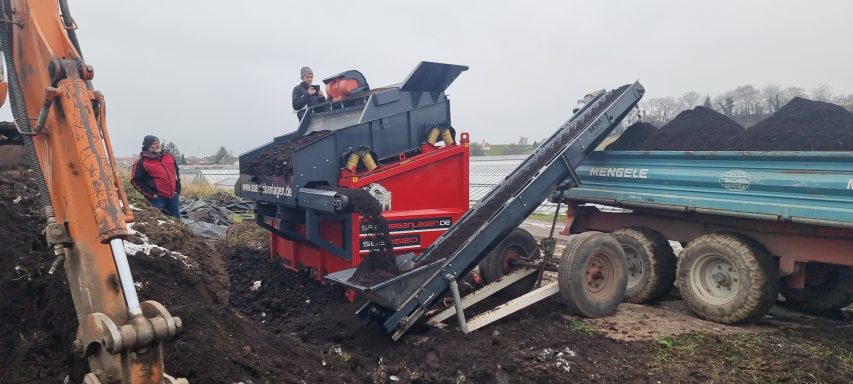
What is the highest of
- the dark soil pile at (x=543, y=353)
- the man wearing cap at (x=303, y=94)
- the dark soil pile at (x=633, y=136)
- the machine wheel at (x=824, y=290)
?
the man wearing cap at (x=303, y=94)

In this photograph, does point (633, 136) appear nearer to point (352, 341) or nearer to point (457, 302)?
point (457, 302)

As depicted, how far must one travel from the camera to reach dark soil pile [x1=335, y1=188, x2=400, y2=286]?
4848 millimetres

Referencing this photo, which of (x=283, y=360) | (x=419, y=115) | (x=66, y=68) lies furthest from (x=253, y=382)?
(x=419, y=115)

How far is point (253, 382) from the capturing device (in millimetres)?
3279

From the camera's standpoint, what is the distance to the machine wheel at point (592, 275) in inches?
205

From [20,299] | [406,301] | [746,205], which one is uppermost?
[746,205]

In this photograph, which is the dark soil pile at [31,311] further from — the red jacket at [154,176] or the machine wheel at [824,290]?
the machine wheel at [824,290]

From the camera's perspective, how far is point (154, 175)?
6.76 meters

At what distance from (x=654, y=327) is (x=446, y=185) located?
2.55 m

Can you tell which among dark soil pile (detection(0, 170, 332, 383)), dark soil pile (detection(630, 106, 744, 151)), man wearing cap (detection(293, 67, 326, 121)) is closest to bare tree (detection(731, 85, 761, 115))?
dark soil pile (detection(630, 106, 744, 151))

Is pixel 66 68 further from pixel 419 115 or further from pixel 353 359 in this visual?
pixel 419 115

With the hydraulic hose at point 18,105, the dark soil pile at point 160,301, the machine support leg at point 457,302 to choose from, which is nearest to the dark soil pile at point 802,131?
the machine support leg at point 457,302

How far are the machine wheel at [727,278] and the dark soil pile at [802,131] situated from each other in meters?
0.89

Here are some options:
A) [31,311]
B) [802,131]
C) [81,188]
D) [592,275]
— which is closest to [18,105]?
[81,188]
